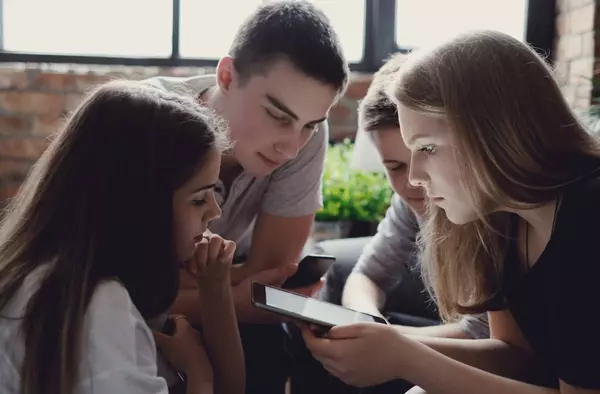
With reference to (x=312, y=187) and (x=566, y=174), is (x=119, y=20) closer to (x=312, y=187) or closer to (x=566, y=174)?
(x=312, y=187)

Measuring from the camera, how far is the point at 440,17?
2.79 metres

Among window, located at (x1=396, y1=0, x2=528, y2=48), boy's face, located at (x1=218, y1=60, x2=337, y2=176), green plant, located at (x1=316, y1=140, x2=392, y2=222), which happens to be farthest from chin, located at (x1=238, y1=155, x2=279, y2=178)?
window, located at (x1=396, y1=0, x2=528, y2=48)

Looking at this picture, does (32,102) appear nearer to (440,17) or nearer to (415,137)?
(440,17)

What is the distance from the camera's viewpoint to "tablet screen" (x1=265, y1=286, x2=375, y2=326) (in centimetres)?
108

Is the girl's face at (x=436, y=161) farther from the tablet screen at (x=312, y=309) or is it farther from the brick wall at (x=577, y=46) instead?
the brick wall at (x=577, y=46)

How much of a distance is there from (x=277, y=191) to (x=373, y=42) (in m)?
1.44

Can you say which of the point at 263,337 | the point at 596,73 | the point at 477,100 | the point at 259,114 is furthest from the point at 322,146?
the point at 596,73

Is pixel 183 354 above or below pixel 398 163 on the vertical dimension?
below

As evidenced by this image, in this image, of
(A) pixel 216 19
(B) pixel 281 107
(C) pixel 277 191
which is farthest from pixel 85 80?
(B) pixel 281 107

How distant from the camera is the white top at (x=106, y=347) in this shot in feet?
2.67

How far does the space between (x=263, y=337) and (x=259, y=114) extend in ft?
1.47

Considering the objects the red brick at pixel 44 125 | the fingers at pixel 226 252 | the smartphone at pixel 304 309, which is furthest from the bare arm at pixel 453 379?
the red brick at pixel 44 125

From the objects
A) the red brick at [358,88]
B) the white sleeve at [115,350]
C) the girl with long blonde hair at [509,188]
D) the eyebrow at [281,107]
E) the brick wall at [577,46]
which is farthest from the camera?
the red brick at [358,88]

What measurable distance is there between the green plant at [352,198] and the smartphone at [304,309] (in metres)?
1.12
